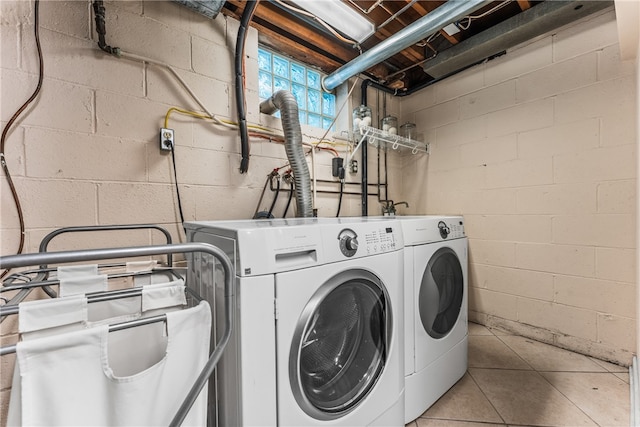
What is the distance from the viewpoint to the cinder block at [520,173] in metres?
1.93

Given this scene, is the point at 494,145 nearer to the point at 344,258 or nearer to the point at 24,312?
the point at 344,258

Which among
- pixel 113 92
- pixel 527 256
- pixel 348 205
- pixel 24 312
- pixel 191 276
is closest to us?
pixel 24 312

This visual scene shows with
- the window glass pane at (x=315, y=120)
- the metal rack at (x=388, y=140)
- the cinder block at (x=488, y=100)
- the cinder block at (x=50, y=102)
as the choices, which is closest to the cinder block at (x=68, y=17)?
the cinder block at (x=50, y=102)

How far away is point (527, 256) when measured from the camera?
79.5 inches

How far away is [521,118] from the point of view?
2039 millimetres

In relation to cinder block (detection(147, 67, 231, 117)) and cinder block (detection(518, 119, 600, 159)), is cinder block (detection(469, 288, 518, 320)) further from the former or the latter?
cinder block (detection(147, 67, 231, 117))

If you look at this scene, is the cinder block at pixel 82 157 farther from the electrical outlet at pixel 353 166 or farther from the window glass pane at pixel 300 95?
the electrical outlet at pixel 353 166

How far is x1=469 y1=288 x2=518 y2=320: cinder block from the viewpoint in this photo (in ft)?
6.91

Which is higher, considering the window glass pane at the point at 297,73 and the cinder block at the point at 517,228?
the window glass pane at the point at 297,73

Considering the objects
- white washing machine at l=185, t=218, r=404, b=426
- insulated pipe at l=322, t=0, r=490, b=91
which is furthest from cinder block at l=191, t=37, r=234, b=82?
white washing machine at l=185, t=218, r=404, b=426

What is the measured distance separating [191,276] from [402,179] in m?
2.29

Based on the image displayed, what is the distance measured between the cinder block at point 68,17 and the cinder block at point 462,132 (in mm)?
2549

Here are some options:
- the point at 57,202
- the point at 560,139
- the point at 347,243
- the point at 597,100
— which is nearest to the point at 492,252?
the point at 560,139

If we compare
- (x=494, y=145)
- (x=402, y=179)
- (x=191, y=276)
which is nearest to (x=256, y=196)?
(x=191, y=276)
